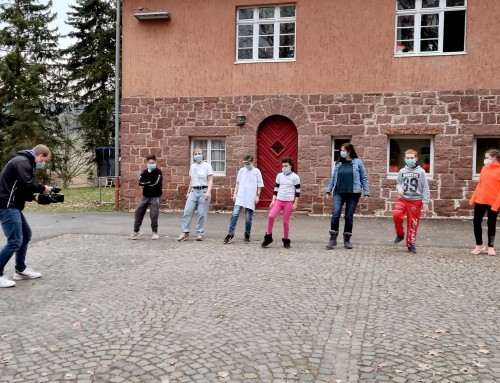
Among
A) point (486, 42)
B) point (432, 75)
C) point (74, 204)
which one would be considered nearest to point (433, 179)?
point (432, 75)

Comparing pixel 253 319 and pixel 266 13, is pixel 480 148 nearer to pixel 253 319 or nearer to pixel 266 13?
pixel 266 13

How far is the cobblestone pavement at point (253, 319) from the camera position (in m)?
4.30

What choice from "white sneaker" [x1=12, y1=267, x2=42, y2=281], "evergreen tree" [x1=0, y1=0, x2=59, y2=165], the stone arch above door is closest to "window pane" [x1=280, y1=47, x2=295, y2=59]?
the stone arch above door

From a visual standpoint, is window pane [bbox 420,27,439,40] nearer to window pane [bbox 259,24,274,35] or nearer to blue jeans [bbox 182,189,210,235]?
window pane [bbox 259,24,274,35]

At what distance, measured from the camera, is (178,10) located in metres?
17.2

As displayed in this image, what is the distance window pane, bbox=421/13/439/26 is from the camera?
50.7 feet

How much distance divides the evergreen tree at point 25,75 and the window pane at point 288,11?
19853 millimetres

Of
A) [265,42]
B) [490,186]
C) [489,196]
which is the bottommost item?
[489,196]

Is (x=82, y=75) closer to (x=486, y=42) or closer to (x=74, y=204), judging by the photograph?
(x=74, y=204)

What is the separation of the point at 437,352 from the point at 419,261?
4.48 m

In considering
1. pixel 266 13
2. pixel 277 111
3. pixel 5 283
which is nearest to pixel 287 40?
pixel 266 13

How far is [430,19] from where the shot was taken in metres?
15.5

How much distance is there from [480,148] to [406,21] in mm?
4022

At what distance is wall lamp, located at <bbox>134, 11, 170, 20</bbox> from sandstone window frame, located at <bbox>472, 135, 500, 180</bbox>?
9586 mm
